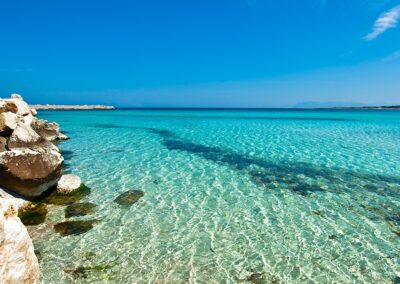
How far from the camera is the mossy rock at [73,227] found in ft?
26.1

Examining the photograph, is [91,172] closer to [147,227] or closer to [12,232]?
[147,227]

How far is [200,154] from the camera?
62.7 ft

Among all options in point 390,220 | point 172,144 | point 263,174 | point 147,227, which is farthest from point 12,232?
point 172,144

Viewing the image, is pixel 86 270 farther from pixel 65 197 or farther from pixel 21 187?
pixel 65 197

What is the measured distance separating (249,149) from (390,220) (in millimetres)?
12334

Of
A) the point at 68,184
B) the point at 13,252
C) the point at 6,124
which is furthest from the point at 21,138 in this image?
the point at 13,252

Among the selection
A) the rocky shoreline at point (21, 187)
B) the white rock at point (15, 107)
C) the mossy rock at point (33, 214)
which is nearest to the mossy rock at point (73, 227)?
the mossy rock at point (33, 214)

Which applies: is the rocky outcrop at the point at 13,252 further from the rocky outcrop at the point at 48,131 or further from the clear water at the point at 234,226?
the rocky outcrop at the point at 48,131

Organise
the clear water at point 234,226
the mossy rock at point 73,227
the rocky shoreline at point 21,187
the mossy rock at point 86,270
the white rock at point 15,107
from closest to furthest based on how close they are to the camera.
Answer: the rocky shoreline at point 21,187 → the mossy rock at point 86,270 → the clear water at point 234,226 → the mossy rock at point 73,227 → the white rock at point 15,107

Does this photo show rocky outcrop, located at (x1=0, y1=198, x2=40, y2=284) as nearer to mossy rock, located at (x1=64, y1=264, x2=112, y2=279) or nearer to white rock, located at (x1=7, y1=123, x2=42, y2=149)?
mossy rock, located at (x1=64, y1=264, x2=112, y2=279)

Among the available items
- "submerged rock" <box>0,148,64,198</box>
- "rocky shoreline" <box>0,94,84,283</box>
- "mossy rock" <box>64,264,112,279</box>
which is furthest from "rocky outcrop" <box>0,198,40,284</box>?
"submerged rock" <box>0,148,64,198</box>

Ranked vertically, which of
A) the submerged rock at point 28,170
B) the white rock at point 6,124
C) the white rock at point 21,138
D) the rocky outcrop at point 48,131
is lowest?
the rocky outcrop at point 48,131

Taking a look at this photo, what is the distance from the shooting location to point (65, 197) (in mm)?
10398

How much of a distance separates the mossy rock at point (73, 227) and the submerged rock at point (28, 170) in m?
1.97
